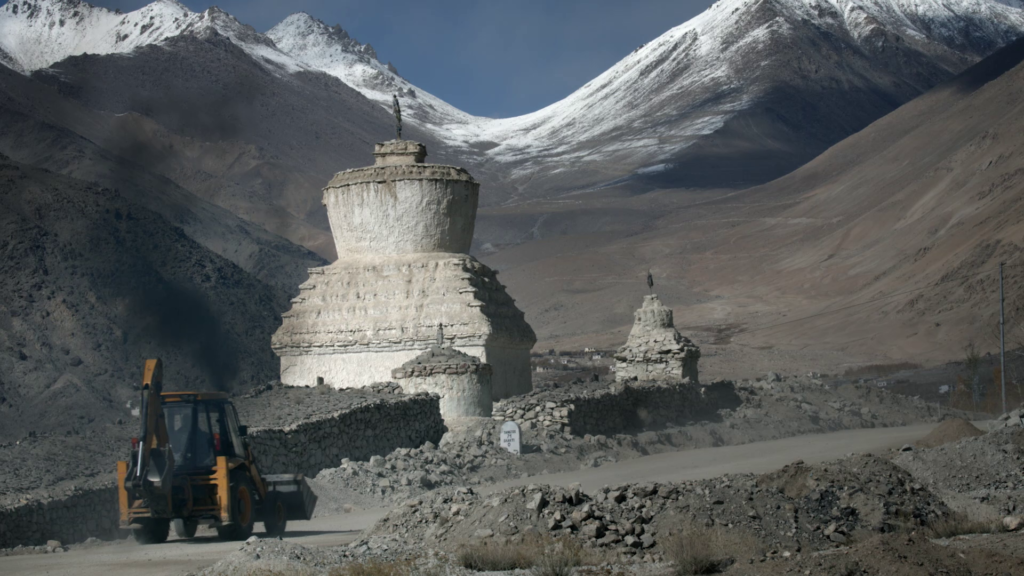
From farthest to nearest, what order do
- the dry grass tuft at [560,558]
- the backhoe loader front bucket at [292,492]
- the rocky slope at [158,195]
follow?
the rocky slope at [158,195]
the backhoe loader front bucket at [292,492]
the dry grass tuft at [560,558]

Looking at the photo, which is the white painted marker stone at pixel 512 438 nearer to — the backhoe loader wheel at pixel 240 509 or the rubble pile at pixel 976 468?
the rubble pile at pixel 976 468

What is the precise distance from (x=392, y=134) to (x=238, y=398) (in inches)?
5652

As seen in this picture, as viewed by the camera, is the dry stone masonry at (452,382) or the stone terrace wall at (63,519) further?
the dry stone masonry at (452,382)

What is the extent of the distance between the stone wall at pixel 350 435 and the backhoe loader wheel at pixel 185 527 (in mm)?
2228

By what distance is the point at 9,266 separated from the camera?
3666 cm

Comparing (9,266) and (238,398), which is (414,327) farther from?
(9,266)

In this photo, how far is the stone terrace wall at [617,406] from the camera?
2088cm

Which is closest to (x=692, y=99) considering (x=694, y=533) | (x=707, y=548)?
(x=694, y=533)

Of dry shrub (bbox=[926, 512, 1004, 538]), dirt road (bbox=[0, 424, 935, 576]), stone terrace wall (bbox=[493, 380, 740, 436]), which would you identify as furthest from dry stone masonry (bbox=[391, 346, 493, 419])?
dry shrub (bbox=[926, 512, 1004, 538])

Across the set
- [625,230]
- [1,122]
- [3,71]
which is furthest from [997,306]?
[3,71]

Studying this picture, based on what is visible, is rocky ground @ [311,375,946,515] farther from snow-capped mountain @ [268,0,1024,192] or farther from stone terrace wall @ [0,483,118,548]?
snow-capped mountain @ [268,0,1024,192]

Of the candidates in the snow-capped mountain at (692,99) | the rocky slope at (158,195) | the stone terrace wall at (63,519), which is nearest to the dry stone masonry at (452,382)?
the stone terrace wall at (63,519)

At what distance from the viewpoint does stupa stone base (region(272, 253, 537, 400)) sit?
880 inches

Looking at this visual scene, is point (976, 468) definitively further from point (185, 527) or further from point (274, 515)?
point (185, 527)
